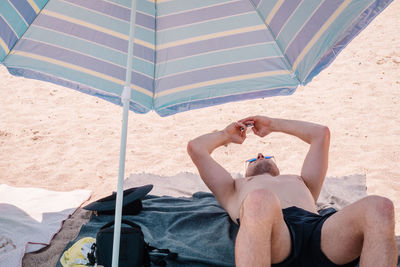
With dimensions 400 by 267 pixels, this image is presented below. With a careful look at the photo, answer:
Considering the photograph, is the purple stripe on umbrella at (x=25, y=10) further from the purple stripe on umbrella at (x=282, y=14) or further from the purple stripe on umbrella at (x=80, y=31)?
the purple stripe on umbrella at (x=282, y=14)

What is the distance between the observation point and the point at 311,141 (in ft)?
12.3

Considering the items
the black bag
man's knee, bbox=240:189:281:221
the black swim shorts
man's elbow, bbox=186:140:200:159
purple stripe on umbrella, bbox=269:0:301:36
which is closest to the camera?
man's knee, bbox=240:189:281:221

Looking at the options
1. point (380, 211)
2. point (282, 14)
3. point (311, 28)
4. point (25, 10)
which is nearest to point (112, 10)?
point (25, 10)

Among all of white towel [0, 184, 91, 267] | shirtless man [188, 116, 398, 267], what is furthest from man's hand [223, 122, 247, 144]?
white towel [0, 184, 91, 267]

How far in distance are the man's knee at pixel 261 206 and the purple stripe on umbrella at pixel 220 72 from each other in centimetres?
110

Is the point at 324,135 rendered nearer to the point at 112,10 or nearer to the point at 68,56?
the point at 112,10

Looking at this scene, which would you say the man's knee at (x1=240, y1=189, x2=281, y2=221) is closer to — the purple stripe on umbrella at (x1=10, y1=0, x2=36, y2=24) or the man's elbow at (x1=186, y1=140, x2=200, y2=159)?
the man's elbow at (x1=186, y1=140, x2=200, y2=159)

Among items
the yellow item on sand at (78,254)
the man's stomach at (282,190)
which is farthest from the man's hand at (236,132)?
the yellow item on sand at (78,254)

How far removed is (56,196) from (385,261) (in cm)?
343

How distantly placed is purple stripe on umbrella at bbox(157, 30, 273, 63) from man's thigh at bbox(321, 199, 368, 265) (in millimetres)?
1357

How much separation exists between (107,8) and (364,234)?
7.36ft

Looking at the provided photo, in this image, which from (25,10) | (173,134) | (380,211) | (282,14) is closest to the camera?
(380,211)

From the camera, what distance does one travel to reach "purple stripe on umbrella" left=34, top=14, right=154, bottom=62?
10.6 feet

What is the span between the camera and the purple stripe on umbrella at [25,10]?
10.1ft
